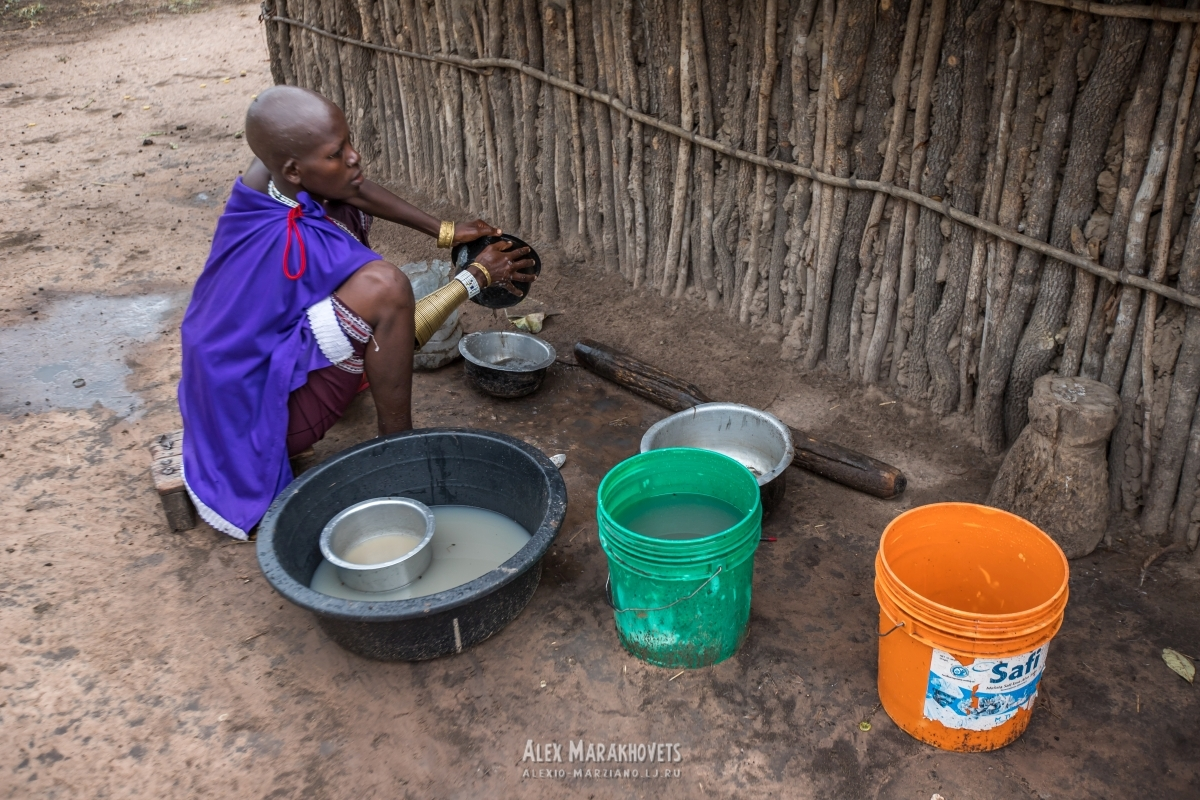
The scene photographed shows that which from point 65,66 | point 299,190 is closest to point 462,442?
point 299,190

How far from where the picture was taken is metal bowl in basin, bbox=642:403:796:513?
3271 mm

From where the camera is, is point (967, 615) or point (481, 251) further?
point (481, 251)

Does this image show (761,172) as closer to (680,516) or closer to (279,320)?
(680,516)

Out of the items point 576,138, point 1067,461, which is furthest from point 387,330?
point 1067,461

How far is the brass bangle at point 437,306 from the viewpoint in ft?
11.0

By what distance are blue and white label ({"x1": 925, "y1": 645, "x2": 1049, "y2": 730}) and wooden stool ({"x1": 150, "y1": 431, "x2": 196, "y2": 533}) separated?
→ 8.12ft

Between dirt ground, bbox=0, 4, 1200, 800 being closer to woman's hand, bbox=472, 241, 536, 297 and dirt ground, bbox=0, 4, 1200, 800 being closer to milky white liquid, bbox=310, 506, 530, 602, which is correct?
milky white liquid, bbox=310, 506, 530, 602

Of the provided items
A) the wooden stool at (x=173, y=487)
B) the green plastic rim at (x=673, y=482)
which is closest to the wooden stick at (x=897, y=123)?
the green plastic rim at (x=673, y=482)

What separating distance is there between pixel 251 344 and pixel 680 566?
1.65 metres

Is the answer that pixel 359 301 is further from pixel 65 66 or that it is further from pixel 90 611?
pixel 65 66

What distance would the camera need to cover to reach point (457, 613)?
2473 millimetres

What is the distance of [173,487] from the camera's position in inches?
122

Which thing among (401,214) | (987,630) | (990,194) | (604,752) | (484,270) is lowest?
(604,752)

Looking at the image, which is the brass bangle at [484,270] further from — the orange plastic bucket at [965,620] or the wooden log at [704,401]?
the orange plastic bucket at [965,620]
